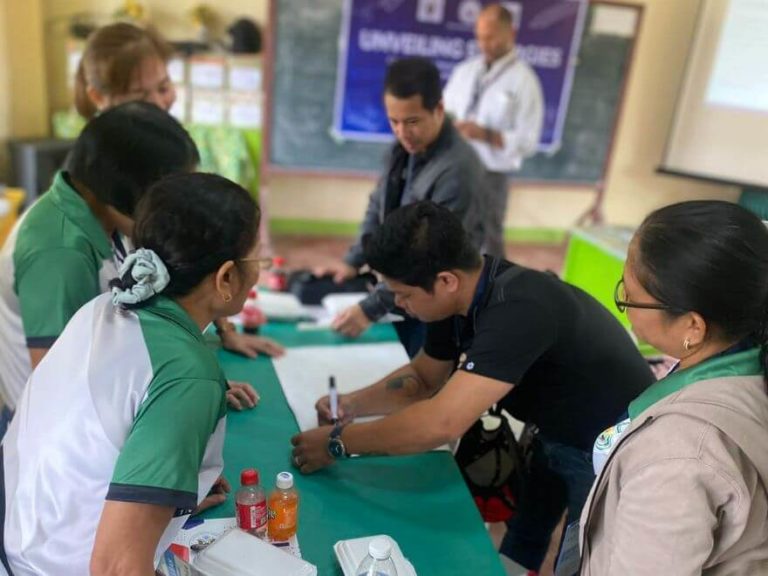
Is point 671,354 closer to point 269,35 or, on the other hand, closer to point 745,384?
point 745,384

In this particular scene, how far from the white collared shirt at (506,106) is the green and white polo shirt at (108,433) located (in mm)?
2712

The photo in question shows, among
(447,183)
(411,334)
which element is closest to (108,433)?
(411,334)

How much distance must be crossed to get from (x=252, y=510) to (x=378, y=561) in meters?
0.24

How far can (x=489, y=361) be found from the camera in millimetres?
1246

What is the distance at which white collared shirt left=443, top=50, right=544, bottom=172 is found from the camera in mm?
3369

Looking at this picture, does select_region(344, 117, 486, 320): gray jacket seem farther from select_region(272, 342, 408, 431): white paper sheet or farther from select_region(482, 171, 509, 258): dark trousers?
select_region(482, 171, 509, 258): dark trousers

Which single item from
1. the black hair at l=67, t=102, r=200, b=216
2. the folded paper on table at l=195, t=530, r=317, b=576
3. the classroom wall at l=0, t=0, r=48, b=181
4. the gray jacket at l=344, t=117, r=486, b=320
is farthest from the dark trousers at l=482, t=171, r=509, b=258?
the classroom wall at l=0, t=0, r=48, b=181

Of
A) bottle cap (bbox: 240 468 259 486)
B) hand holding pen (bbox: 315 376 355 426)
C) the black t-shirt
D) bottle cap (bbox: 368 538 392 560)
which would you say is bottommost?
hand holding pen (bbox: 315 376 355 426)

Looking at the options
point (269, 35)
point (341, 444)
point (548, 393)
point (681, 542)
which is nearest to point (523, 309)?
point (548, 393)

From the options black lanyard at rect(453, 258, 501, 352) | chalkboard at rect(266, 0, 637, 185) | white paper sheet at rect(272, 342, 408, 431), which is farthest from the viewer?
chalkboard at rect(266, 0, 637, 185)

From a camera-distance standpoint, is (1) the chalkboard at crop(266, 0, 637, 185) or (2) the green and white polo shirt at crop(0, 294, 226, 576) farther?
(1) the chalkboard at crop(266, 0, 637, 185)

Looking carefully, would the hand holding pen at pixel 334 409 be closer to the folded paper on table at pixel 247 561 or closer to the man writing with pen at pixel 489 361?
the man writing with pen at pixel 489 361

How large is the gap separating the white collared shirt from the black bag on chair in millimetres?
2040

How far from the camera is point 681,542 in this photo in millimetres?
797
